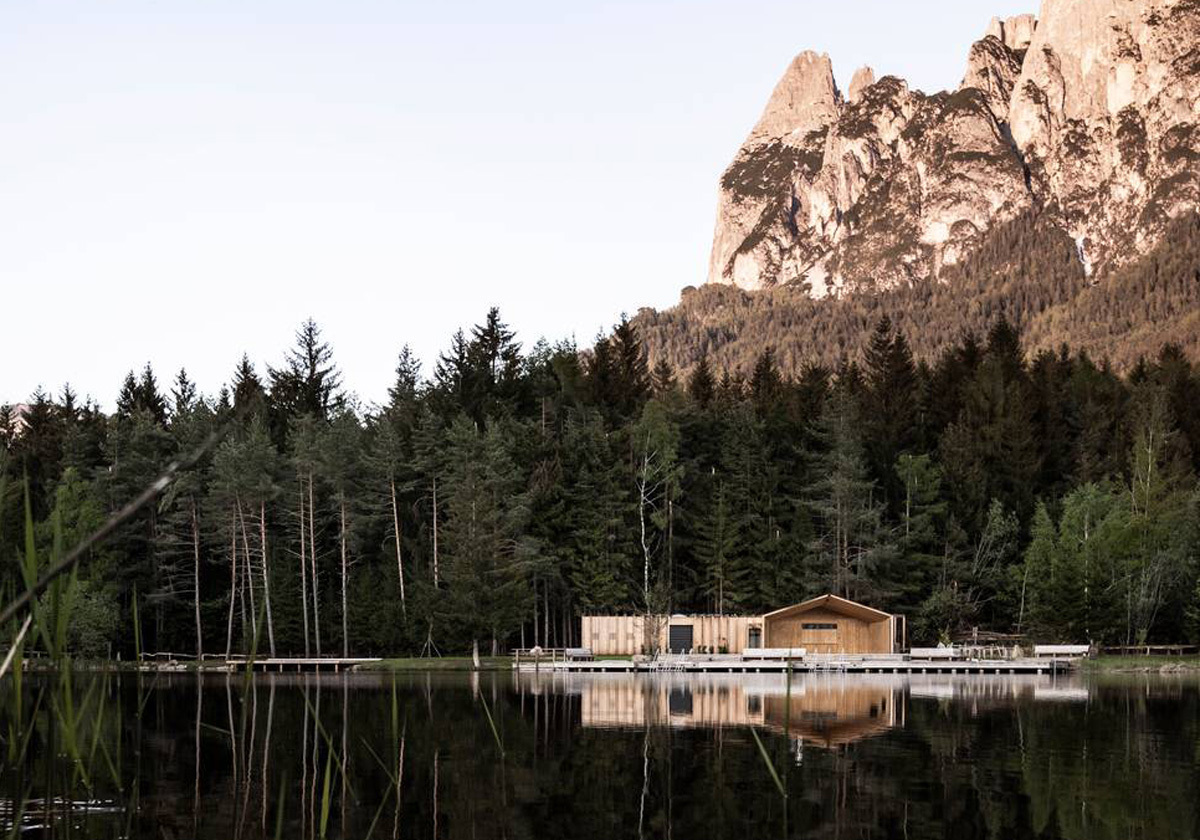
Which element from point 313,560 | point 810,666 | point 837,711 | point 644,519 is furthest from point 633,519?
point 837,711

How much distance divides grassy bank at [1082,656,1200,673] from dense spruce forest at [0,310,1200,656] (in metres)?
2.47

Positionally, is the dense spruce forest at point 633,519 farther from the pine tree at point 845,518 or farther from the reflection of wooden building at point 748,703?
the reflection of wooden building at point 748,703

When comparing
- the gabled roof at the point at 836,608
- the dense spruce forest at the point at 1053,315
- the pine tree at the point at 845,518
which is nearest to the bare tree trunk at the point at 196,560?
the gabled roof at the point at 836,608

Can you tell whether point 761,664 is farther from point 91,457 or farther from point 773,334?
point 773,334

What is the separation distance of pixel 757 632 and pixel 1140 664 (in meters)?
17.7

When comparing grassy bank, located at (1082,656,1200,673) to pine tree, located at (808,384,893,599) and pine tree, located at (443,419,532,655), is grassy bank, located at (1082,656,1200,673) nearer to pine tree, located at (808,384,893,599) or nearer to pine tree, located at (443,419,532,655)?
pine tree, located at (808,384,893,599)

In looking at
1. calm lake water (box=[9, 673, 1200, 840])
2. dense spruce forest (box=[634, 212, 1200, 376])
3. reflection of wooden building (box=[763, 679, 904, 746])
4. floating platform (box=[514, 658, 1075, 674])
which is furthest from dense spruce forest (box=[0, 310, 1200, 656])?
dense spruce forest (box=[634, 212, 1200, 376])

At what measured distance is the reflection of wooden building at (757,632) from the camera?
219ft

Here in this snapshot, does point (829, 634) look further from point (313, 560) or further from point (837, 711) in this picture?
point (837, 711)

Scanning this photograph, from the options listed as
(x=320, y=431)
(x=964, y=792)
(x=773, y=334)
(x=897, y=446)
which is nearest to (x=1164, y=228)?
(x=773, y=334)

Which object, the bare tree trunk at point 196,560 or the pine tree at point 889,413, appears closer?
the bare tree trunk at point 196,560

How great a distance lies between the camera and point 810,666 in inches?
2456

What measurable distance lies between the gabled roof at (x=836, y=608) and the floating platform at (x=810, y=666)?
3176 millimetres

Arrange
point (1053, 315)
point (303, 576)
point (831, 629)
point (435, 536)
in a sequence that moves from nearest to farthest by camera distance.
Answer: point (831, 629), point (303, 576), point (435, 536), point (1053, 315)
